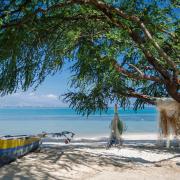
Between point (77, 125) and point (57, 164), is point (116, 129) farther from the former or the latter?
point (77, 125)

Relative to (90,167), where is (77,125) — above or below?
above

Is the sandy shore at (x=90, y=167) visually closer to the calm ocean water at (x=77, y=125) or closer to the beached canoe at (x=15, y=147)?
the beached canoe at (x=15, y=147)

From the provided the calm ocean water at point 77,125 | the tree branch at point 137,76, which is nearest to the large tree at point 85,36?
the tree branch at point 137,76

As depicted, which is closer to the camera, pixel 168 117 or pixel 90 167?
pixel 90 167

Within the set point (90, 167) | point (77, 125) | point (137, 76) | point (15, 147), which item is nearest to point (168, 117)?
point (137, 76)

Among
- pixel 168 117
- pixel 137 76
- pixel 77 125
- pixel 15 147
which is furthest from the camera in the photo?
pixel 77 125

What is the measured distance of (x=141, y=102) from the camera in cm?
1766

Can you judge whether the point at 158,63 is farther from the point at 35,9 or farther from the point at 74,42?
the point at 35,9

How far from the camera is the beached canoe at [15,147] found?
34.1 ft

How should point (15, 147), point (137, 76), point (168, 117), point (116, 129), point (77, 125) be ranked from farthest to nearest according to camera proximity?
point (77, 125) < point (116, 129) < point (168, 117) < point (15, 147) < point (137, 76)

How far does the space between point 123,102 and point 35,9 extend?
864cm

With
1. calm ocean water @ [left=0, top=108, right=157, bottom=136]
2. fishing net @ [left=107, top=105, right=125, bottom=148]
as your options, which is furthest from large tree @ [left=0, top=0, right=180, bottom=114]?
calm ocean water @ [left=0, top=108, right=157, bottom=136]

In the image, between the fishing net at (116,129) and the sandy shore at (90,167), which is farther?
the fishing net at (116,129)

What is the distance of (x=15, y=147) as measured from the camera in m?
11.3
